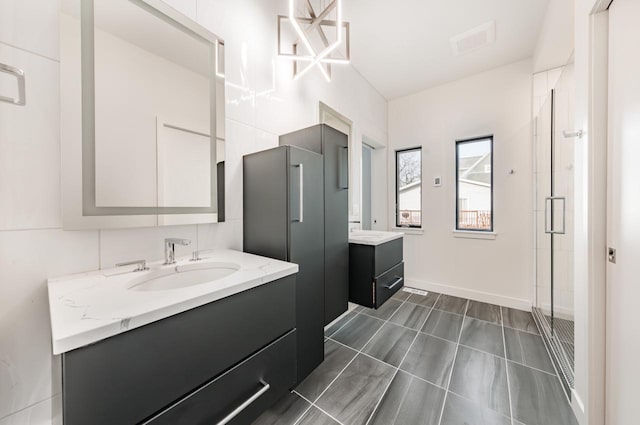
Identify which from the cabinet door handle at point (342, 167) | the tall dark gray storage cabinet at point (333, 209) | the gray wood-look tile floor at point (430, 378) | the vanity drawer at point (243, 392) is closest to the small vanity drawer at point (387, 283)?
the tall dark gray storage cabinet at point (333, 209)

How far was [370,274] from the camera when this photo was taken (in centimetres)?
177

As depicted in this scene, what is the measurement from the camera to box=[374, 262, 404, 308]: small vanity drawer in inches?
69.6

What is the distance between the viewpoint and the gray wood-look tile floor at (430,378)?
50.5 inches

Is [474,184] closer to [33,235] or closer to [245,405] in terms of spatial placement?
[245,405]

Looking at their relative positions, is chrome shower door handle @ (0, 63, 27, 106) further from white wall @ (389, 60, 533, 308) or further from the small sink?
white wall @ (389, 60, 533, 308)

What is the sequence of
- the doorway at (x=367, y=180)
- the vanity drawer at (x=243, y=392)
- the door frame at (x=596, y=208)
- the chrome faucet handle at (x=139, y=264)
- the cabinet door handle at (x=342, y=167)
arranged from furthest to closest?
the doorway at (x=367, y=180), the cabinet door handle at (x=342, y=167), the door frame at (x=596, y=208), the chrome faucet handle at (x=139, y=264), the vanity drawer at (x=243, y=392)

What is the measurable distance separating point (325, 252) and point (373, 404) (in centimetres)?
94

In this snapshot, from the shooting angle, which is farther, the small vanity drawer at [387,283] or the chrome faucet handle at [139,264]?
the small vanity drawer at [387,283]

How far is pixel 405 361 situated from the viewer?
174 cm

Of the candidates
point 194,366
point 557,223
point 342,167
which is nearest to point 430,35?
point 342,167

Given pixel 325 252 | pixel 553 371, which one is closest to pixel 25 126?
pixel 325 252

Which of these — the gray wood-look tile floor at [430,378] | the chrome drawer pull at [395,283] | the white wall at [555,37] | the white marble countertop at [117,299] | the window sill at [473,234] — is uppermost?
the white wall at [555,37]

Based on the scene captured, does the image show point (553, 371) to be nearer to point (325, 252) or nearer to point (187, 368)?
point (325, 252)

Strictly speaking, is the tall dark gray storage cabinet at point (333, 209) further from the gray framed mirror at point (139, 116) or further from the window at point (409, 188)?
the window at point (409, 188)
